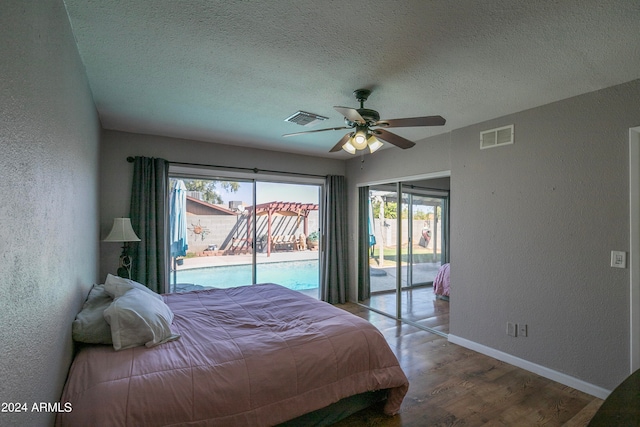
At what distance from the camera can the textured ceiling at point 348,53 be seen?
5.35 feet

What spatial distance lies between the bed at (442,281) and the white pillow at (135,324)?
153 inches

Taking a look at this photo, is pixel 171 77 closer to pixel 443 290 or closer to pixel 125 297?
pixel 125 297

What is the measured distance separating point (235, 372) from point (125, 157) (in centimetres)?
327

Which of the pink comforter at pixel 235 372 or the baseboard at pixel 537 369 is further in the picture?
the baseboard at pixel 537 369

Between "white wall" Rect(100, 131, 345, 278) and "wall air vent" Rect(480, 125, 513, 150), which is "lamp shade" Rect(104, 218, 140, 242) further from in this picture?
"wall air vent" Rect(480, 125, 513, 150)

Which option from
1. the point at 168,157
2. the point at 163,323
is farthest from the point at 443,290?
the point at 168,157

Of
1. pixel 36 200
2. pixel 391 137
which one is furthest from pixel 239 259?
pixel 36 200

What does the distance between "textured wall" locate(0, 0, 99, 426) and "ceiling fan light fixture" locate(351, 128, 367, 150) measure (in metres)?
1.82

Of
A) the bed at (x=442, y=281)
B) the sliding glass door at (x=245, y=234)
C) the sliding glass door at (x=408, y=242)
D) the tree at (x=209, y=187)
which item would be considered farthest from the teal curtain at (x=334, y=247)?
the tree at (x=209, y=187)

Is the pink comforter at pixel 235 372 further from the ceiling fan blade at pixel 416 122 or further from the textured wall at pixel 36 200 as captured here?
the ceiling fan blade at pixel 416 122

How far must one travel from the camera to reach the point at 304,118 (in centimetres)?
321

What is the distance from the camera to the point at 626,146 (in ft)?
7.83

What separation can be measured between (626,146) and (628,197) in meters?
0.40

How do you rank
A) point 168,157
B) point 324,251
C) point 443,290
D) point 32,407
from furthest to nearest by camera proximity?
point 324,251 < point 443,290 < point 168,157 < point 32,407
